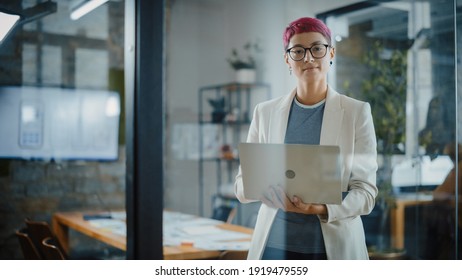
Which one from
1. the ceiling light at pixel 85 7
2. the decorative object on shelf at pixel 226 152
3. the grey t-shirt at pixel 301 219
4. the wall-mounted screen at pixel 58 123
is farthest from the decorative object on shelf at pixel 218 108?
the ceiling light at pixel 85 7

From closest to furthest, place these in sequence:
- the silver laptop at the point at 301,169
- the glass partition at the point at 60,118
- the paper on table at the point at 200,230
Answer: the silver laptop at the point at 301,169
the paper on table at the point at 200,230
the glass partition at the point at 60,118

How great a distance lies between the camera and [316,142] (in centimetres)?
197

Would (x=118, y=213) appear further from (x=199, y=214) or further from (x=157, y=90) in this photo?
(x=157, y=90)

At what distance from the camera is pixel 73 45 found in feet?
8.43

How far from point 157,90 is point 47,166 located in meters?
0.66

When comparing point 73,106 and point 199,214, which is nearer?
point 199,214

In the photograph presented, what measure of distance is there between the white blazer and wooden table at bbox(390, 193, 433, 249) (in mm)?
262

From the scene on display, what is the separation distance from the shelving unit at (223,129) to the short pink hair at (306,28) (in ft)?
0.73

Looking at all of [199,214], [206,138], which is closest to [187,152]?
[206,138]

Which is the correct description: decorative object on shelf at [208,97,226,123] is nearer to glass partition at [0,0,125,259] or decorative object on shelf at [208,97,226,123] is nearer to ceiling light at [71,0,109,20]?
glass partition at [0,0,125,259]

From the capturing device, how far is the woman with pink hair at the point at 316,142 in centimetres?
198

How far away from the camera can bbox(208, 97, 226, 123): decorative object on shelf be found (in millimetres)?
2229

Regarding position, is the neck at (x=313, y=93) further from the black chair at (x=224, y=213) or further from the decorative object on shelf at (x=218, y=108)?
the black chair at (x=224, y=213)

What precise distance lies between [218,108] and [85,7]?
799mm
